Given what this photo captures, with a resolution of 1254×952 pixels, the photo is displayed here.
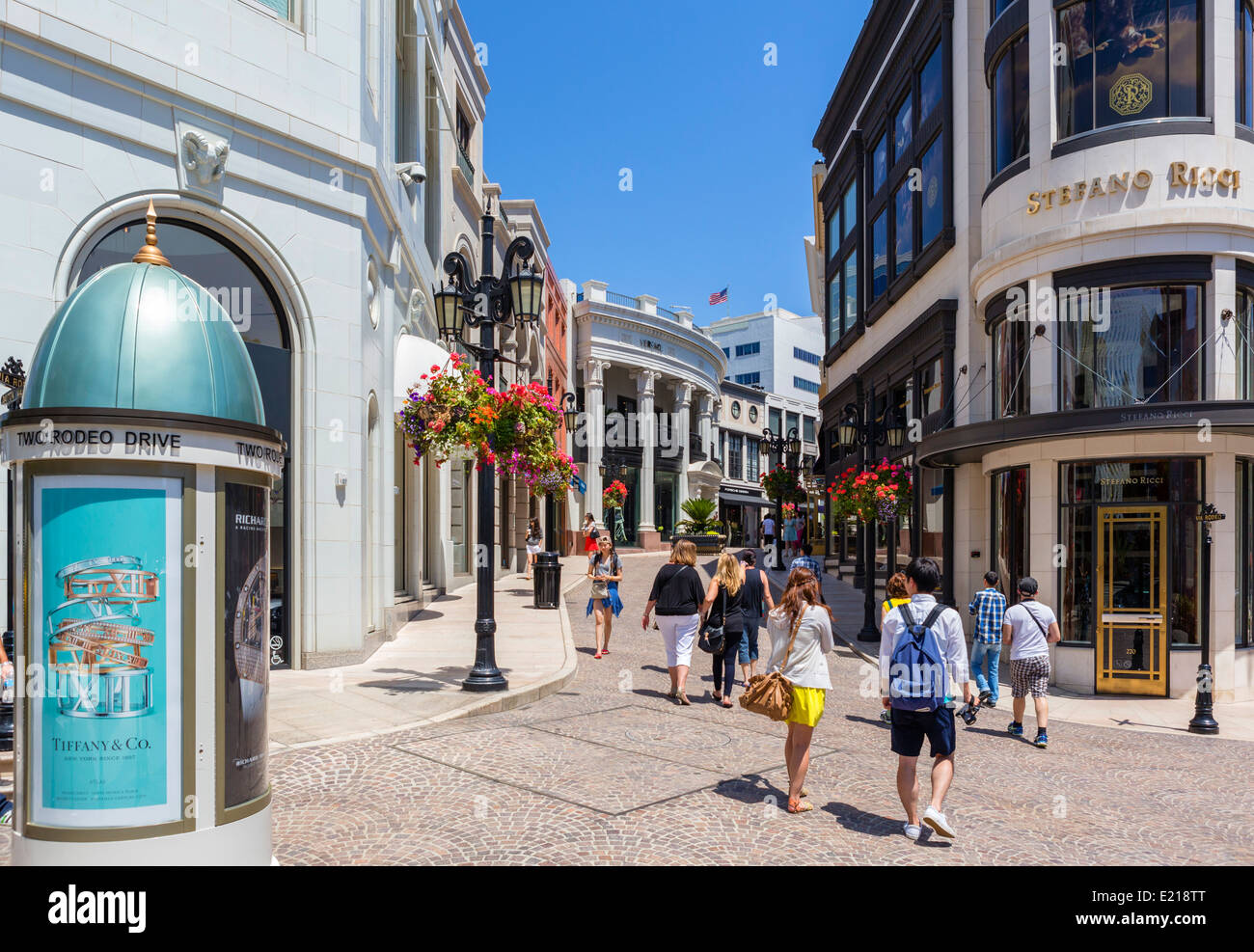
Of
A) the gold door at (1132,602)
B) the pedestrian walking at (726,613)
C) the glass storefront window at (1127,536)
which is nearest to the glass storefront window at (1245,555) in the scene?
the glass storefront window at (1127,536)

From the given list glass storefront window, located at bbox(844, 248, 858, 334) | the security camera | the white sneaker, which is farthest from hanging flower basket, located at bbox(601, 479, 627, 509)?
the white sneaker

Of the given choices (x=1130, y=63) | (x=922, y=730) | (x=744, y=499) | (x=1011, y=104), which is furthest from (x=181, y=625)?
(x=744, y=499)

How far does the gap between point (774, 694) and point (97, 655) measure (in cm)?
441

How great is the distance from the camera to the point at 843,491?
18984 millimetres

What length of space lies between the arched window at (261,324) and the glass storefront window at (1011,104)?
1254 cm

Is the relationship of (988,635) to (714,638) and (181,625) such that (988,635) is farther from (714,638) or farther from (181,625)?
(181,625)

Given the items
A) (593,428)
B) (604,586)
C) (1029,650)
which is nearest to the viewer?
(1029,650)

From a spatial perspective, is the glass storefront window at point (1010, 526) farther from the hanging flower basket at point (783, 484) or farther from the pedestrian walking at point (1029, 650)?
the hanging flower basket at point (783, 484)

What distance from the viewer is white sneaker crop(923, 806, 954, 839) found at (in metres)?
5.90

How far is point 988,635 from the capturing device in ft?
36.7

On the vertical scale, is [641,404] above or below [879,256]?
below

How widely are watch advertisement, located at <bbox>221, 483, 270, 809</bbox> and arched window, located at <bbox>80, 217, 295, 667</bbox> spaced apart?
23.5 ft

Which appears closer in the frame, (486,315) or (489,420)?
(489,420)

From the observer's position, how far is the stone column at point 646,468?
5003 cm
